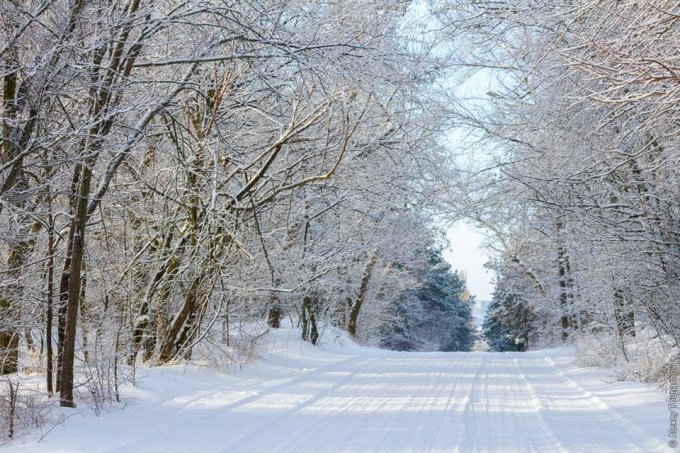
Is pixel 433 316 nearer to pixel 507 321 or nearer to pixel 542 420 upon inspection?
pixel 507 321

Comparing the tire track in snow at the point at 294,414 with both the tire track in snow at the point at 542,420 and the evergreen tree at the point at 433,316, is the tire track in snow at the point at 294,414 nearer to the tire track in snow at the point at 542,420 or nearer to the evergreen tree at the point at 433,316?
the tire track in snow at the point at 542,420

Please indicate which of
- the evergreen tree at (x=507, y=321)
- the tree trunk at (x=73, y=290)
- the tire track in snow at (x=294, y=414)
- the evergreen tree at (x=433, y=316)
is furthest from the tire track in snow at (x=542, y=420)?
the evergreen tree at (x=433, y=316)

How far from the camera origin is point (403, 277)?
106 ft

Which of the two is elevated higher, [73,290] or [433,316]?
[433,316]

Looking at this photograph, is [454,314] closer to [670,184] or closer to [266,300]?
[266,300]

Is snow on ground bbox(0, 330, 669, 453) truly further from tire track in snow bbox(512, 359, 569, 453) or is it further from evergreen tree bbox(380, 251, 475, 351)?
evergreen tree bbox(380, 251, 475, 351)

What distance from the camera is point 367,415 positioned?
830 centimetres

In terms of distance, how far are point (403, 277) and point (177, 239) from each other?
20732 mm

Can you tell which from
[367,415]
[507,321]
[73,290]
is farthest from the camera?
[507,321]

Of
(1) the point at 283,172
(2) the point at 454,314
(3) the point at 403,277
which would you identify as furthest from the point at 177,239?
(2) the point at 454,314

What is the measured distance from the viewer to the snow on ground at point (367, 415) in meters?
6.60

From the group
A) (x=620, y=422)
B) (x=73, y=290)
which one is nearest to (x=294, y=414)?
(x=73, y=290)

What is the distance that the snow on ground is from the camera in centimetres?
660

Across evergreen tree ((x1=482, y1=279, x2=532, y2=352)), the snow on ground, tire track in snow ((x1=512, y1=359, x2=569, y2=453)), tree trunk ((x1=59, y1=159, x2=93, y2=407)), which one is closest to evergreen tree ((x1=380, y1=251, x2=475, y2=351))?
evergreen tree ((x1=482, y1=279, x2=532, y2=352))
